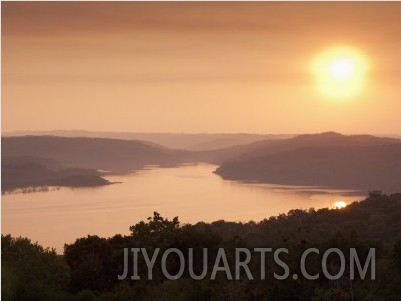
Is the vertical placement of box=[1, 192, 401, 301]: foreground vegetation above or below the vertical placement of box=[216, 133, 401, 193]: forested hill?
below

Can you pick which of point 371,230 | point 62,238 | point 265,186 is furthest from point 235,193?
point 371,230

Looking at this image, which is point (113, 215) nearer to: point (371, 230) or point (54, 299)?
point (371, 230)

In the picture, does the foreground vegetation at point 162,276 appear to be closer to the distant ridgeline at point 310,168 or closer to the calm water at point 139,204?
the calm water at point 139,204

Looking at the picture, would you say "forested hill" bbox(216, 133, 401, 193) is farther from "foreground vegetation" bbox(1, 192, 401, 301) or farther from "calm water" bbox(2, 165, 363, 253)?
"foreground vegetation" bbox(1, 192, 401, 301)

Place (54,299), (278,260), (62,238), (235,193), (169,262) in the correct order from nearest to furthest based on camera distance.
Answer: (54,299)
(278,260)
(169,262)
(62,238)
(235,193)

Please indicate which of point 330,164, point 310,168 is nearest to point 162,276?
point 330,164

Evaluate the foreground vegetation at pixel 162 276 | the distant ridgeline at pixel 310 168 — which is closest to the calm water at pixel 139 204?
the distant ridgeline at pixel 310 168

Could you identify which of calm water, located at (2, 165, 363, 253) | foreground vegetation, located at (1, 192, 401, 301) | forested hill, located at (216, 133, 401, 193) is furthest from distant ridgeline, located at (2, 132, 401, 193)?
foreground vegetation, located at (1, 192, 401, 301)
